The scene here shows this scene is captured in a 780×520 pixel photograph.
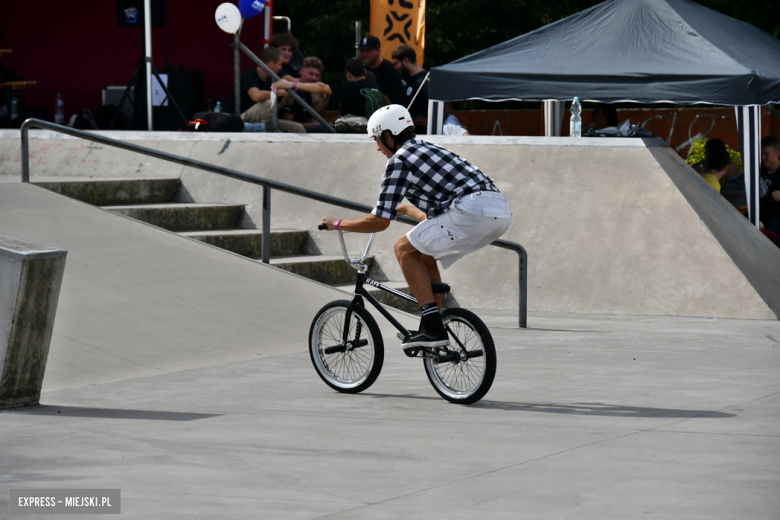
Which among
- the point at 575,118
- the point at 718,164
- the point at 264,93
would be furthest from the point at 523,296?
the point at 264,93

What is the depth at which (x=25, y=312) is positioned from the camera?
614 centimetres

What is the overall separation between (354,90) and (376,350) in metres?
7.76

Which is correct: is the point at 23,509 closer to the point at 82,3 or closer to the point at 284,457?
the point at 284,457

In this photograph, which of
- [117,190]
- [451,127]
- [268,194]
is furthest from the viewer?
[451,127]

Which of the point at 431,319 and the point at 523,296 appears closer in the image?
the point at 431,319

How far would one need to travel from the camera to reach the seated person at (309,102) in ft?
47.6

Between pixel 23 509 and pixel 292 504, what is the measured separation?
1.07 m

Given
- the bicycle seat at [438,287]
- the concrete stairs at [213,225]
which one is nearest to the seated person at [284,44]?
the concrete stairs at [213,225]

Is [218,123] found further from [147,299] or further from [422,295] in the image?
[422,295]

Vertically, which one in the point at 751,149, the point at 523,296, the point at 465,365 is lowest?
the point at 523,296

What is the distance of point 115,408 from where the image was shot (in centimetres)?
639

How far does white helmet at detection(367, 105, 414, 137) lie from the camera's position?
666cm

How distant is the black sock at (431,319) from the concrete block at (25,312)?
86.2 inches

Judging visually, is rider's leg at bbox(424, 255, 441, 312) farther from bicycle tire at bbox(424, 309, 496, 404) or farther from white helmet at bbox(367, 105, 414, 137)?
white helmet at bbox(367, 105, 414, 137)
